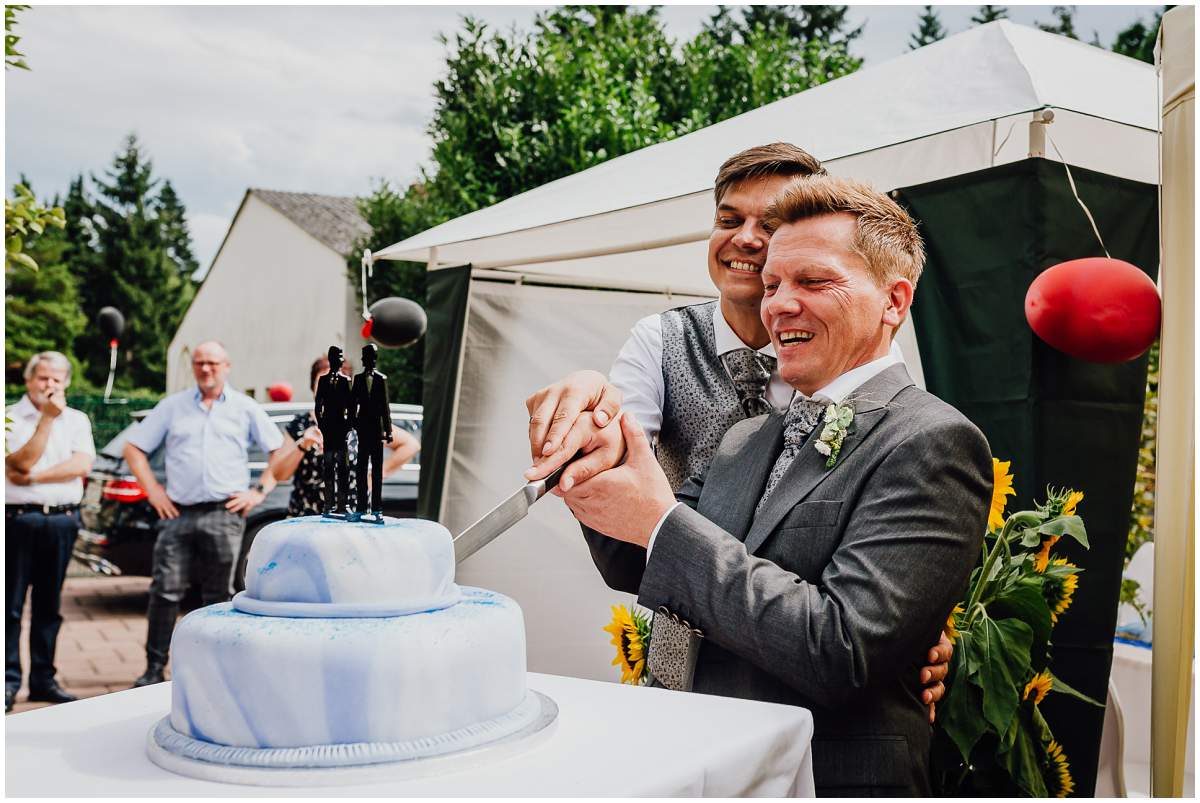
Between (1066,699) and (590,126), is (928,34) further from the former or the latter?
(1066,699)

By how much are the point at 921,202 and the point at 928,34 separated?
28480 mm

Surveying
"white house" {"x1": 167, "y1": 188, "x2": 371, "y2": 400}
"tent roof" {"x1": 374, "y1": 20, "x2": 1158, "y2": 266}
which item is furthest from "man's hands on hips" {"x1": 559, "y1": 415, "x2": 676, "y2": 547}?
"white house" {"x1": 167, "y1": 188, "x2": 371, "y2": 400}

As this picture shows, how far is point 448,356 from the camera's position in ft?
17.5

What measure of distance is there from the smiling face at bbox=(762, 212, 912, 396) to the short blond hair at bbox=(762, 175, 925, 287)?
1 cm

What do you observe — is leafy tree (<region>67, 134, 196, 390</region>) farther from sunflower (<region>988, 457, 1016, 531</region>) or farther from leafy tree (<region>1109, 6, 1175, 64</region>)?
sunflower (<region>988, 457, 1016, 531</region>)

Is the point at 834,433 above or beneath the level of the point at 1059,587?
above

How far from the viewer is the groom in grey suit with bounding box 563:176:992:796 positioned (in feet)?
5.05

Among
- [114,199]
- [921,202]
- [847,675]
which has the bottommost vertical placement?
[847,675]

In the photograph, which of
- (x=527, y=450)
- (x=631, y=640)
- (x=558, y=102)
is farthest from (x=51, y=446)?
(x=558, y=102)

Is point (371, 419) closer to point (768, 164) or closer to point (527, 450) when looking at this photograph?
point (768, 164)

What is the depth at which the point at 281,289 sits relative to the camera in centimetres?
2959

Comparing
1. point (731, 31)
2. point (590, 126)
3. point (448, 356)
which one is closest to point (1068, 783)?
point (448, 356)

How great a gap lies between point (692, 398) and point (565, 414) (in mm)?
1065

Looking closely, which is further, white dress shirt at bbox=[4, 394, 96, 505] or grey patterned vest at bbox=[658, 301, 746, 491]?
white dress shirt at bbox=[4, 394, 96, 505]
